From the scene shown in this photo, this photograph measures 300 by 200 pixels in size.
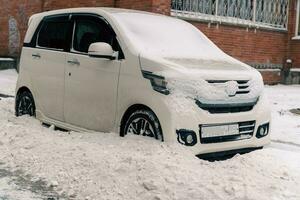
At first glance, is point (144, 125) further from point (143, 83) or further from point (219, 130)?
point (219, 130)

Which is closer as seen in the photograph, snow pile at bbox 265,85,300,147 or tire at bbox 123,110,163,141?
tire at bbox 123,110,163,141

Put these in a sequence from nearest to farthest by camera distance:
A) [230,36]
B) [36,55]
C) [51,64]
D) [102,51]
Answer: [102,51], [51,64], [36,55], [230,36]

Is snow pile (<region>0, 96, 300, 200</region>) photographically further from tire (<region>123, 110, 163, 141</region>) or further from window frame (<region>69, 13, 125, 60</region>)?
window frame (<region>69, 13, 125, 60</region>)

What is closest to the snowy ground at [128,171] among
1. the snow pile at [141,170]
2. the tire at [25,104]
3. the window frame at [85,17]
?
the snow pile at [141,170]

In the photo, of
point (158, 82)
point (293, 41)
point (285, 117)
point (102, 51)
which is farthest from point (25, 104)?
point (293, 41)

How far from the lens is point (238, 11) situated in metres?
15.2

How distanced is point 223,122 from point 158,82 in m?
0.82

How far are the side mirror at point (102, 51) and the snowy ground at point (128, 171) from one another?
0.92 meters

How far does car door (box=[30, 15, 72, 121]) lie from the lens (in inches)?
266

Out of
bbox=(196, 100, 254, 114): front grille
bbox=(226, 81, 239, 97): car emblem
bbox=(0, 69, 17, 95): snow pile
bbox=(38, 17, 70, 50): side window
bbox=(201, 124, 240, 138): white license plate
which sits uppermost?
bbox=(38, 17, 70, 50): side window

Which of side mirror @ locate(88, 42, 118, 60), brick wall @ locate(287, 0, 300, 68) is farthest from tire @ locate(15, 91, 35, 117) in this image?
brick wall @ locate(287, 0, 300, 68)

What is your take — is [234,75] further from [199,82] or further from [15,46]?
[15,46]

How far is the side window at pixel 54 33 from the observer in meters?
6.86

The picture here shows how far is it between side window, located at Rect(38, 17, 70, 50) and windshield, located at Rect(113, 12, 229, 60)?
93 centimetres
